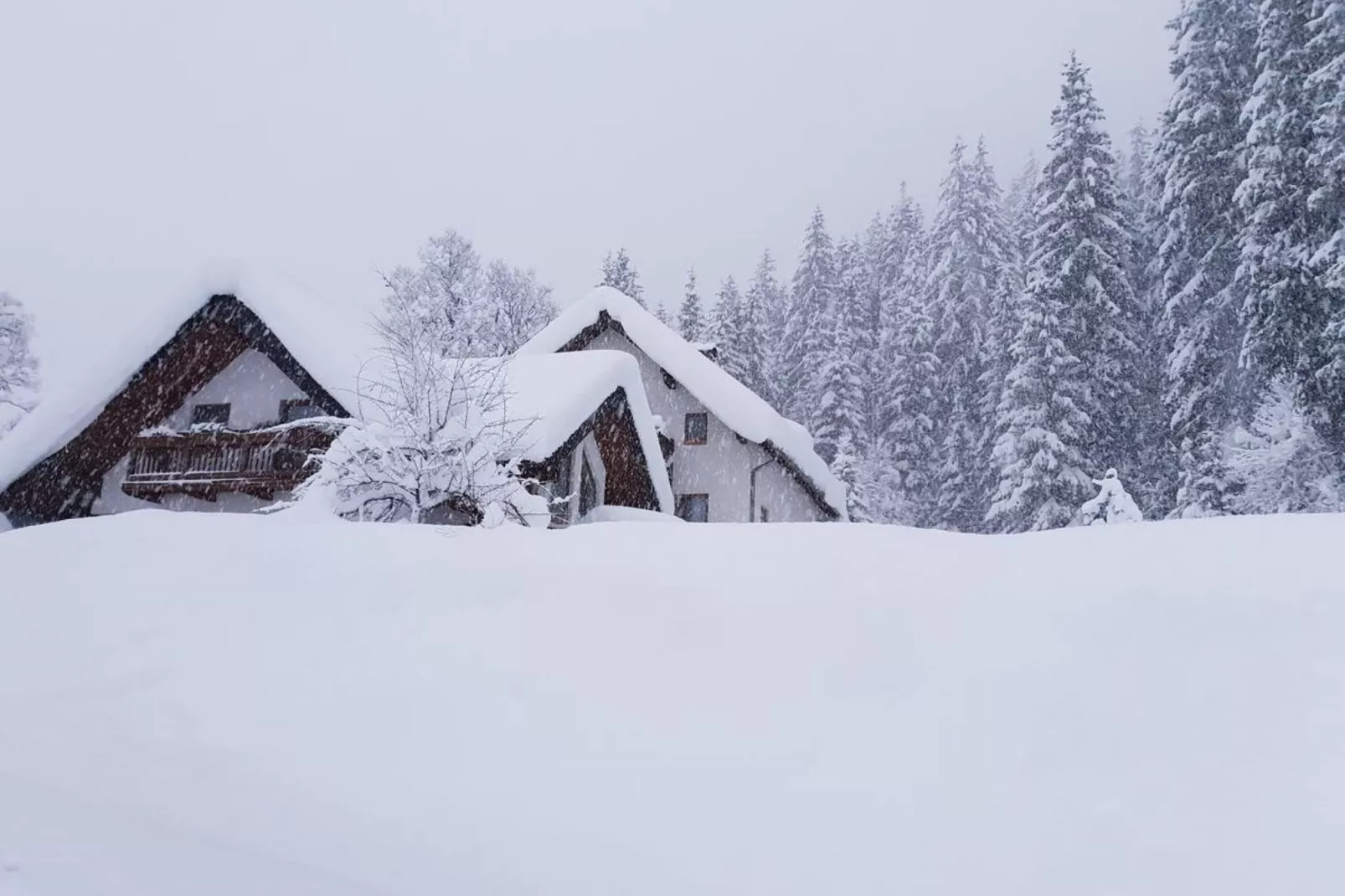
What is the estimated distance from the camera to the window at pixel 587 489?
658 inches

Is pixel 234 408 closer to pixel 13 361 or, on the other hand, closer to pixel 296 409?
pixel 296 409

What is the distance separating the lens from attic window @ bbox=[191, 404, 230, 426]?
16062mm

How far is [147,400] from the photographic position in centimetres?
1548

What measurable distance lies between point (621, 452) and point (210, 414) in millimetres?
7802

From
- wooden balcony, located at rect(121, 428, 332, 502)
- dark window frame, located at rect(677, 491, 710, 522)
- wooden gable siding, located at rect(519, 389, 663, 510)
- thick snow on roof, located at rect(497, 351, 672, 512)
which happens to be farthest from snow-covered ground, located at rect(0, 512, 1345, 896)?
dark window frame, located at rect(677, 491, 710, 522)

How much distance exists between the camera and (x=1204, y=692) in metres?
2.96

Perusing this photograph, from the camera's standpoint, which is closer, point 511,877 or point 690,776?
point 511,877

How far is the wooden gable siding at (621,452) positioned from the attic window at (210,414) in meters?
6.98

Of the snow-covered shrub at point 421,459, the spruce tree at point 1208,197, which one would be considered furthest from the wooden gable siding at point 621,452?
the spruce tree at point 1208,197

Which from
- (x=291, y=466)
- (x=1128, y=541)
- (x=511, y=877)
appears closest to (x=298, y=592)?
(x=511, y=877)

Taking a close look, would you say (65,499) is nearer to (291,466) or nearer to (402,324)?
(291,466)

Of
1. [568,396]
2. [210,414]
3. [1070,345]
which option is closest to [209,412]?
[210,414]

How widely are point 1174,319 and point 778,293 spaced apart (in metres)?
25.8

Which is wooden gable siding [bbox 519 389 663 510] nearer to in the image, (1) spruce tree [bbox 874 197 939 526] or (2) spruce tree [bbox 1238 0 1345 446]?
(2) spruce tree [bbox 1238 0 1345 446]
